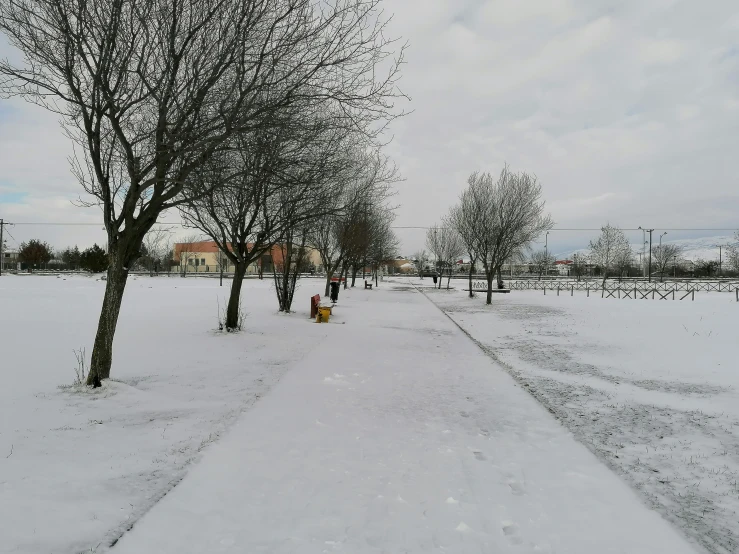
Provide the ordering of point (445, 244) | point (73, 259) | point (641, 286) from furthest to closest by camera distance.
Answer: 1. point (73, 259)
2. point (445, 244)
3. point (641, 286)

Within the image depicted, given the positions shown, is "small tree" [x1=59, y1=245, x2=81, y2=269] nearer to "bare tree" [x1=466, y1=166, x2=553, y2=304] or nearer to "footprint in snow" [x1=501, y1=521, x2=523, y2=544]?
"bare tree" [x1=466, y1=166, x2=553, y2=304]

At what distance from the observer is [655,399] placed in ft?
20.5

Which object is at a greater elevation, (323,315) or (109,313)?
(109,313)

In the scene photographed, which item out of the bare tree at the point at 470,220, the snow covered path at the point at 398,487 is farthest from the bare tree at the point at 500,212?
the snow covered path at the point at 398,487

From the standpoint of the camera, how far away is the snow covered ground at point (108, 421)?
2936mm

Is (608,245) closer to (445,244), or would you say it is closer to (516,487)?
(445,244)

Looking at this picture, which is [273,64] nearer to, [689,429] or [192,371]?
[192,371]

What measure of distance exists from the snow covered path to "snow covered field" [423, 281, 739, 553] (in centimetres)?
35

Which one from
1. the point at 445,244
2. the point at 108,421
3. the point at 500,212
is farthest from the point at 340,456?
the point at 445,244

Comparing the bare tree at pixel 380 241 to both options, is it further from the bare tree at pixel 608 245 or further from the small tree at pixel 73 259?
the small tree at pixel 73 259

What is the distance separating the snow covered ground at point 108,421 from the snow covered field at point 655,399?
12.8 feet

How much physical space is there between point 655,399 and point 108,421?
6966 mm

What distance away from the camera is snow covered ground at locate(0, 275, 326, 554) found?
2936mm

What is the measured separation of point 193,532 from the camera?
2.79 metres
